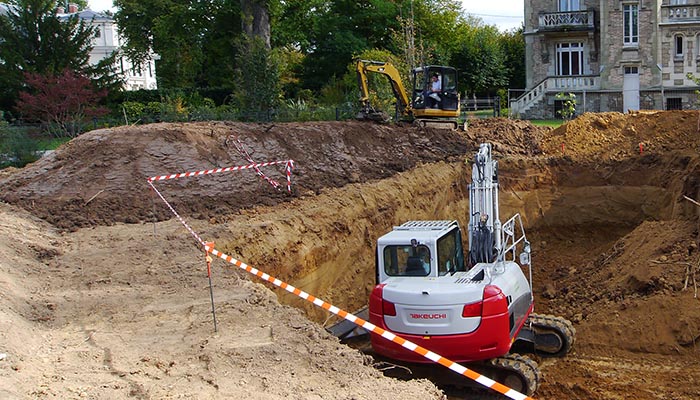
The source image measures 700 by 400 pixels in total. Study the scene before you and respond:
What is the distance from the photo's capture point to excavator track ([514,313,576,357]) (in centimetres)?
1138

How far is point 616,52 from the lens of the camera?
120 feet

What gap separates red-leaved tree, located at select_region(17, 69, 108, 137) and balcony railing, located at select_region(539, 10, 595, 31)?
23.8m

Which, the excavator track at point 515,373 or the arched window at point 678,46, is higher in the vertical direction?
the arched window at point 678,46

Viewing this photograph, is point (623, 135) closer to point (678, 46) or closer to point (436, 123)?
point (436, 123)

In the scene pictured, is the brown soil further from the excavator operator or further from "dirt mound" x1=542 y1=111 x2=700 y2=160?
the excavator operator

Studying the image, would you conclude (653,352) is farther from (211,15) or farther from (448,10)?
(448,10)

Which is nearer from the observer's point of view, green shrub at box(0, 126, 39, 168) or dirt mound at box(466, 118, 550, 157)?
green shrub at box(0, 126, 39, 168)

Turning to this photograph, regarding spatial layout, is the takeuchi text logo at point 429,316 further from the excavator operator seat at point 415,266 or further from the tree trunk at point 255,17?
the tree trunk at point 255,17

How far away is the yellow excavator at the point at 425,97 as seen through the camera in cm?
2289

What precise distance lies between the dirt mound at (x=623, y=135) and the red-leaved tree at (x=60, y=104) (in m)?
17.2

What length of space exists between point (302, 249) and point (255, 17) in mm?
20386

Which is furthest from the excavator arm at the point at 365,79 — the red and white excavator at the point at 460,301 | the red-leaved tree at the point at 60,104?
the red and white excavator at the point at 460,301

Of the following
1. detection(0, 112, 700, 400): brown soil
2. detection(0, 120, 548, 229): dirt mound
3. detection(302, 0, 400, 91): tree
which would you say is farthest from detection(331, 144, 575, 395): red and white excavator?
detection(302, 0, 400, 91): tree

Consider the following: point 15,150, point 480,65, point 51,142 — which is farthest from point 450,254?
point 480,65
